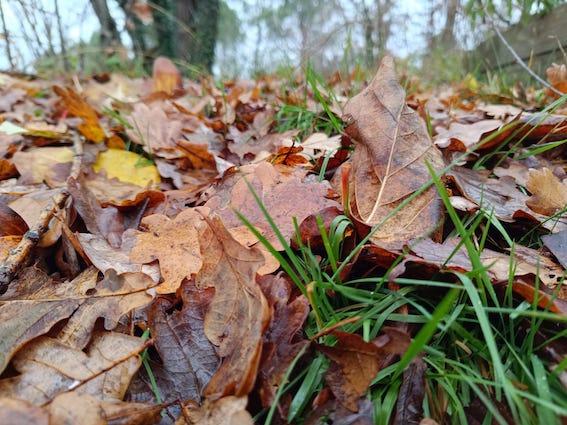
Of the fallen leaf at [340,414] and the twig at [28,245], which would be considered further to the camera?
the twig at [28,245]

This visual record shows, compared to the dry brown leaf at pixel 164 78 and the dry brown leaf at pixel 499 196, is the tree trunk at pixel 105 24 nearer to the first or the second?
the dry brown leaf at pixel 164 78

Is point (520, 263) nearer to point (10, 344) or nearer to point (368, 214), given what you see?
point (368, 214)

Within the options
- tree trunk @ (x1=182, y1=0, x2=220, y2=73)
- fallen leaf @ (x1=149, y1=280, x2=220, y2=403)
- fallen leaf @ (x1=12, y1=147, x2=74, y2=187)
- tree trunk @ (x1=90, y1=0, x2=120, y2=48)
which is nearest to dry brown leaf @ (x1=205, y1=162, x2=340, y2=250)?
fallen leaf @ (x1=149, y1=280, x2=220, y2=403)

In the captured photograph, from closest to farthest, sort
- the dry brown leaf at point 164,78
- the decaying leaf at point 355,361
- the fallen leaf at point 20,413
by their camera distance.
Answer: the fallen leaf at point 20,413
the decaying leaf at point 355,361
the dry brown leaf at point 164,78

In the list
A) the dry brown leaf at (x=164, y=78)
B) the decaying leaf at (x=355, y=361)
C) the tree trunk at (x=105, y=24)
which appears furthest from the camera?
the tree trunk at (x=105, y=24)

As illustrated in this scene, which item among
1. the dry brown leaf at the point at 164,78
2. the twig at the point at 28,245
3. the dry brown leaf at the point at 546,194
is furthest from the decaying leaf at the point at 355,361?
the dry brown leaf at the point at 164,78

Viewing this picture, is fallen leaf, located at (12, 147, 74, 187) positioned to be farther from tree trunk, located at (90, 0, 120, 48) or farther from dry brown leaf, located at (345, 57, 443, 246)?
tree trunk, located at (90, 0, 120, 48)

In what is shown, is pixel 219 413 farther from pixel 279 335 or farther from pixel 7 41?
pixel 7 41
